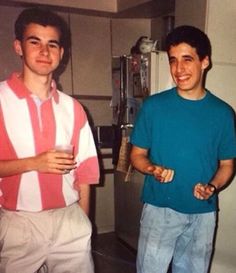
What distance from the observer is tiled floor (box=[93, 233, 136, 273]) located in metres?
2.71

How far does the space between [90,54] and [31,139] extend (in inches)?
86.2

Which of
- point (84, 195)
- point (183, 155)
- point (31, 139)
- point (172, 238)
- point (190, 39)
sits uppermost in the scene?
point (190, 39)

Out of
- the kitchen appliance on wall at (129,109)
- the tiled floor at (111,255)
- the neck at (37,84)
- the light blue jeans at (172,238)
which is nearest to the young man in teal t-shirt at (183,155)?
the light blue jeans at (172,238)

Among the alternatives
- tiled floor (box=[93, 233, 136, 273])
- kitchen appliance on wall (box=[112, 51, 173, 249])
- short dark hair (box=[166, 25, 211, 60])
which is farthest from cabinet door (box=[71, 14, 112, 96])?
short dark hair (box=[166, 25, 211, 60])

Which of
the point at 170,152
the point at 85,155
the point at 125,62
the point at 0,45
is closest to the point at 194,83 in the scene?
the point at 170,152

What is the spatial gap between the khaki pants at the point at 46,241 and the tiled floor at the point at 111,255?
1.47 metres

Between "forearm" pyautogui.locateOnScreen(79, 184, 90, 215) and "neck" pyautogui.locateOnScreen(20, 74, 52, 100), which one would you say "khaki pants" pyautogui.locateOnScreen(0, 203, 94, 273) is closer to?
"forearm" pyautogui.locateOnScreen(79, 184, 90, 215)

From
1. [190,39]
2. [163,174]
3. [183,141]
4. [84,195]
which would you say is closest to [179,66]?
[190,39]

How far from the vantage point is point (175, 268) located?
68.3 inches

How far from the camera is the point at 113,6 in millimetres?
3119

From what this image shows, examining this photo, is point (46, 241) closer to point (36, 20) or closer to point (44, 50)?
point (44, 50)

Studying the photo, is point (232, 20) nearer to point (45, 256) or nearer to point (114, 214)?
point (45, 256)

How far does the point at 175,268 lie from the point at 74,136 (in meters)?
0.94

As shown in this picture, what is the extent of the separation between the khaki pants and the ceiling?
2.13 m
